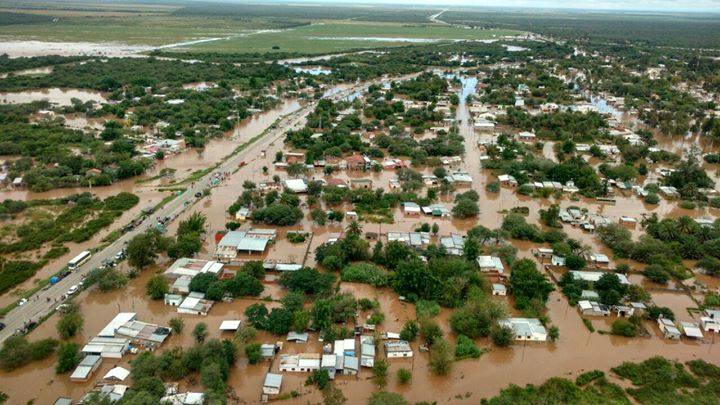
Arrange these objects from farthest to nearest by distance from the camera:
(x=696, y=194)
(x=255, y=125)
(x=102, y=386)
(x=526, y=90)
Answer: (x=526, y=90) → (x=255, y=125) → (x=696, y=194) → (x=102, y=386)

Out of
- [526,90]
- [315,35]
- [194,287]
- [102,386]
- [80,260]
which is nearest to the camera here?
[102,386]

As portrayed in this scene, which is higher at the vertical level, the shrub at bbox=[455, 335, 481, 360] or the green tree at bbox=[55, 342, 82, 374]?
the green tree at bbox=[55, 342, 82, 374]

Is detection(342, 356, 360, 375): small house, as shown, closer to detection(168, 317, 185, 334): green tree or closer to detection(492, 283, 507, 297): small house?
detection(168, 317, 185, 334): green tree

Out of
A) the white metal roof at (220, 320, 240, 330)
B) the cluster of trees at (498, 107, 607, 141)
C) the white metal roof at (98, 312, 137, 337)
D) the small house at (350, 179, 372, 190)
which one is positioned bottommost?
the white metal roof at (220, 320, 240, 330)

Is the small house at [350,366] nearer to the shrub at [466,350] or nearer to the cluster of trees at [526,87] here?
the shrub at [466,350]

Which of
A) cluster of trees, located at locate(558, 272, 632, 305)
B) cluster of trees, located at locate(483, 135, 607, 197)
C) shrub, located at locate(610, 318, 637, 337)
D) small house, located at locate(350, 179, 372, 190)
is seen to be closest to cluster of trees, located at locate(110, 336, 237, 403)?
cluster of trees, located at locate(558, 272, 632, 305)

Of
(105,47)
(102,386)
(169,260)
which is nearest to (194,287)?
(169,260)

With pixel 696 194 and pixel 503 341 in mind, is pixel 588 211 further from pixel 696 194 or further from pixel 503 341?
pixel 503 341

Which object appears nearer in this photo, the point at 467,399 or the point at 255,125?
the point at 467,399
